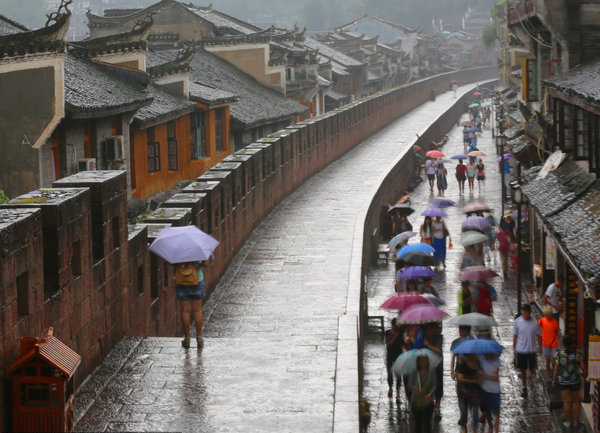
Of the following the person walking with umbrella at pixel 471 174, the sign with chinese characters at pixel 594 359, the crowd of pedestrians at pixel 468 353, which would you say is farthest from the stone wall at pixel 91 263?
the person walking with umbrella at pixel 471 174

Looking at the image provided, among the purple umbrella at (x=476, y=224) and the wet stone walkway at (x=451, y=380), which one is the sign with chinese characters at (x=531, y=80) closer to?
the wet stone walkway at (x=451, y=380)

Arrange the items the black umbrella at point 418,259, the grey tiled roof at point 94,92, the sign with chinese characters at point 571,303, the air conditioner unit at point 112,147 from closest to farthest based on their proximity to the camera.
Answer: the sign with chinese characters at point 571,303 → the black umbrella at point 418,259 → the grey tiled roof at point 94,92 → the air conditioner unit at point 112,147

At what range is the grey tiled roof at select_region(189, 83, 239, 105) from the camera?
3241 cm

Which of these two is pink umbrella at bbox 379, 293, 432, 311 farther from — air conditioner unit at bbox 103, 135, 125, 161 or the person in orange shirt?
air conditioner unit at bbox 103, 135, 125, 161

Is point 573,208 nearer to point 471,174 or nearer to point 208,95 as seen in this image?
point 208,95

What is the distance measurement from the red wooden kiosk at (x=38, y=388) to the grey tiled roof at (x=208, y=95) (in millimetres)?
24023

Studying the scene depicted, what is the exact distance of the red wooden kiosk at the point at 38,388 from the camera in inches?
334

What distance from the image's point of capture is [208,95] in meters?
33.5

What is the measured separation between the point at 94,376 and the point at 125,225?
1927 millimetres

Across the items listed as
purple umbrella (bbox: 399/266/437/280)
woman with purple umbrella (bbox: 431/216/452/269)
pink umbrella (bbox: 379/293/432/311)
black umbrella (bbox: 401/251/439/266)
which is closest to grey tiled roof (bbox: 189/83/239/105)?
woman with purple umbrella (bbox: 431/216/452/269)

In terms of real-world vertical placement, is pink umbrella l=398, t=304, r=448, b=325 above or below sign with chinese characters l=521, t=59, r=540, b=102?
below

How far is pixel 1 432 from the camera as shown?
8391 millimetres

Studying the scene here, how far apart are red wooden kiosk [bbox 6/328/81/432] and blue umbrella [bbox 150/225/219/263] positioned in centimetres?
286

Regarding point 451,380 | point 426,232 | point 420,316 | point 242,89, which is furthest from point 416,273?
point 242,89
